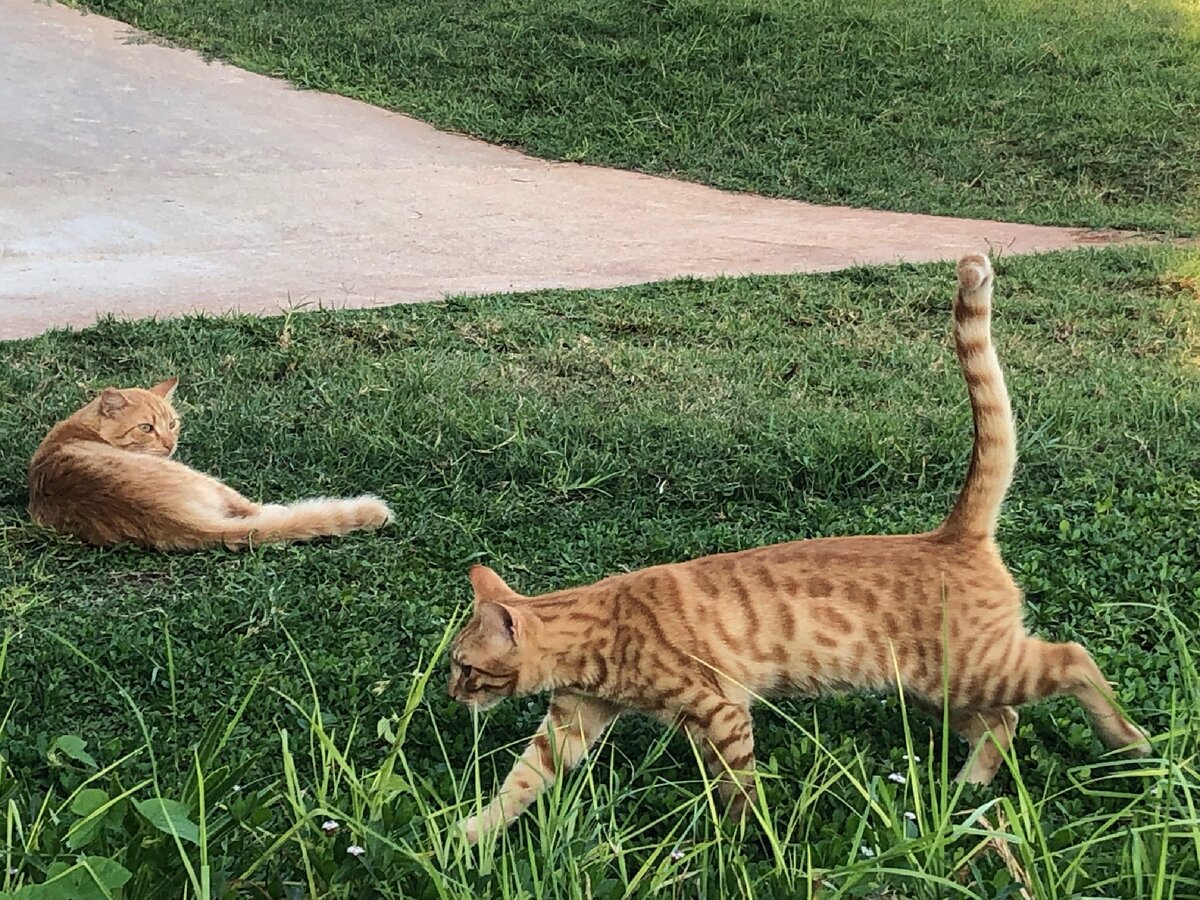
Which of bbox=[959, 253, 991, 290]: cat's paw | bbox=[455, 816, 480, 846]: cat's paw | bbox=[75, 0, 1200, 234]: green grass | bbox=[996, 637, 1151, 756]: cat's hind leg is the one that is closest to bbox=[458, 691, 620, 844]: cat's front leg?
bbox=[455, 816, 480, 846]: cat's paw

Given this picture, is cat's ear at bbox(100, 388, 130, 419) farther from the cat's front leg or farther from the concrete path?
the cat's front leg

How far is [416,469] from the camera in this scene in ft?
14.6

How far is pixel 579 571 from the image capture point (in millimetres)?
3812

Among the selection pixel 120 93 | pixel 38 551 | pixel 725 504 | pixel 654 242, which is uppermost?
pixel 120 93

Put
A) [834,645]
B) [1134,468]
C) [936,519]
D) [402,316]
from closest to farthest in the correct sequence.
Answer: [834,645], [936,519], [1134,468], [402,316]

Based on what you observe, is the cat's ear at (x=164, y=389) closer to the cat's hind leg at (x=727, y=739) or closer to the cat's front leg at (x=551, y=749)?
the cat's front leg at (x=551, y=749)

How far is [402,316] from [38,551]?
7.76 feet

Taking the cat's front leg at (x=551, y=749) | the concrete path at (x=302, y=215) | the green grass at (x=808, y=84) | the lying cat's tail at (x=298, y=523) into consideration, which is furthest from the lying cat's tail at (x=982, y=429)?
the green grass at (x=808, y=84)

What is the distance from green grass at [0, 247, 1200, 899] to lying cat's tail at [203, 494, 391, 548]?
0.17ft

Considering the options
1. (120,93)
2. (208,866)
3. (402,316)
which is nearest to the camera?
(208,866)

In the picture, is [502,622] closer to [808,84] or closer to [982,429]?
[982,429]

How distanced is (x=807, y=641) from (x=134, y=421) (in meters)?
2.64

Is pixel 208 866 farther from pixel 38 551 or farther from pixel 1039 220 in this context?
pixel 1039 220

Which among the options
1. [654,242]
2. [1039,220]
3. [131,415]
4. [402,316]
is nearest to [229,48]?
[654,242]
